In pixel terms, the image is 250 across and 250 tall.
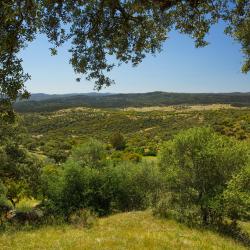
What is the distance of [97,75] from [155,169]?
96.7 feet

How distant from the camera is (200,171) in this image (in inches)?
1157

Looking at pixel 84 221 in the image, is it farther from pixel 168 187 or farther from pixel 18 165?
pixel 18 165

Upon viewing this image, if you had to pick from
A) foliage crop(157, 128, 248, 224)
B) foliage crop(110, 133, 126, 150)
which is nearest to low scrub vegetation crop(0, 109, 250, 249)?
foliage crop(157, 128, 248, 224)

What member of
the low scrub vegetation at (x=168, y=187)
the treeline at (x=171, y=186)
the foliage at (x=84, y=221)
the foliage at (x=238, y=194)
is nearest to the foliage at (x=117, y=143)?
the low scrub vegetation at (x=168, y=187)

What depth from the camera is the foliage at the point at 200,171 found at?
94.6 feet

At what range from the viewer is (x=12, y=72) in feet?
33.3

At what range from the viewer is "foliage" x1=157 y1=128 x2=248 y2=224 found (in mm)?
28828

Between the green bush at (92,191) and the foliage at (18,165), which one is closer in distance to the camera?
the foliage at (18,165)

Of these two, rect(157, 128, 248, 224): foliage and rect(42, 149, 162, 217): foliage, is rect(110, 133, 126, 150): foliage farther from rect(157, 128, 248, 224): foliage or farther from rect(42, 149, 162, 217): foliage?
rect(157, 128, 248, 224): foliage

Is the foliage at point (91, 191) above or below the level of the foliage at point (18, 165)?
below

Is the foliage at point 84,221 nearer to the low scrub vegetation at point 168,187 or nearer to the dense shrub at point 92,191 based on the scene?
the low scrub vegetation at point 168,187

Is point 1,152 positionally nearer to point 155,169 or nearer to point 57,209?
point 57,209

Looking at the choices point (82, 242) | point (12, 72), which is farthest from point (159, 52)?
point (82, 242)

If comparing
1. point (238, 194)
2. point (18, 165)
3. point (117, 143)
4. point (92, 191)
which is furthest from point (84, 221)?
point (117, 143)
